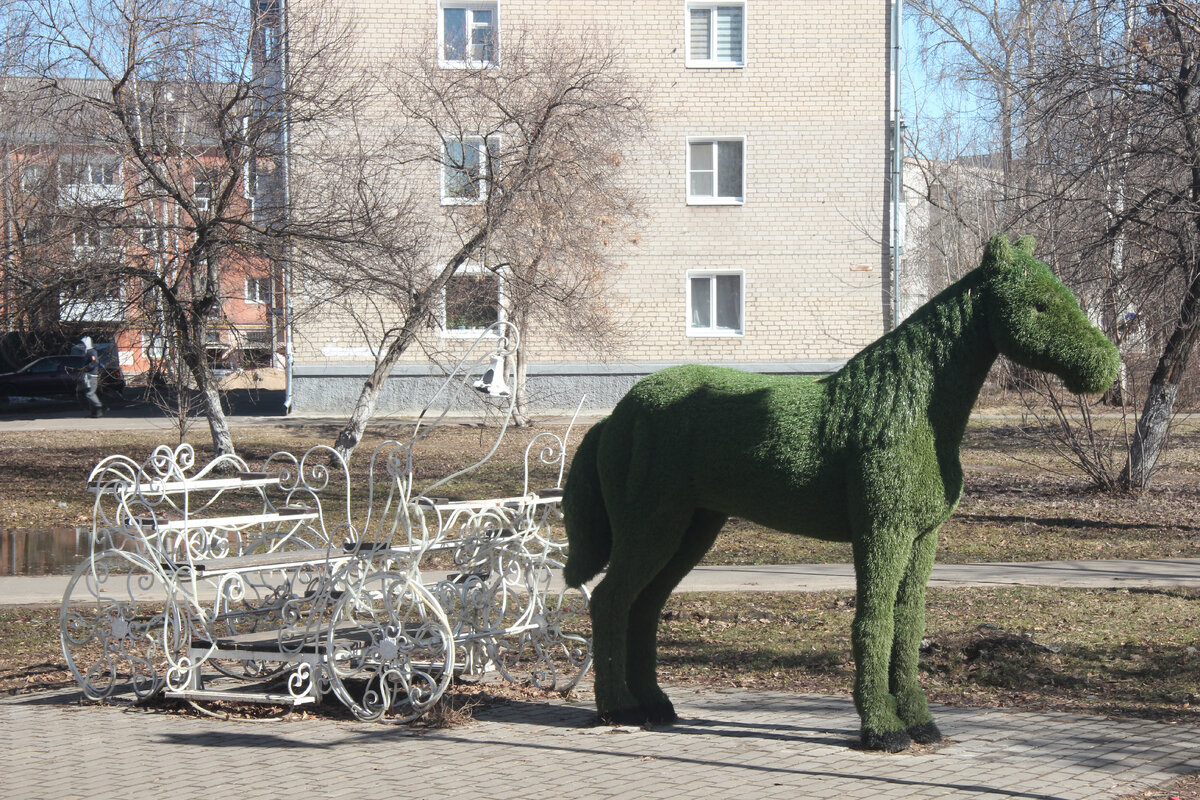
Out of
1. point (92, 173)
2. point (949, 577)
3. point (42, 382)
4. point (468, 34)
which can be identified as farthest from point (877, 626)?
point (42, 382)

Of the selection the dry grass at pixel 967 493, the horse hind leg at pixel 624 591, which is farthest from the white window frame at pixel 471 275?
the horse hind leg at pixel 624 591

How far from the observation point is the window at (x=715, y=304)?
2739cm

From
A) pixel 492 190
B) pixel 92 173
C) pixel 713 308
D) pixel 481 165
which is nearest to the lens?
pixel 92 173

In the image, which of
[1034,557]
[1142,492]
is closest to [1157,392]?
[1142,492]

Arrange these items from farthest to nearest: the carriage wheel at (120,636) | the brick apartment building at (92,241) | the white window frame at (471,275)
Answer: the white window frame at (471,275)
the brick apartment building at (92,241)
the carriage wheel at (120,636)

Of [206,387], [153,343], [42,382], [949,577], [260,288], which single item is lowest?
[949,577]

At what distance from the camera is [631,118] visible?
19.2 meters

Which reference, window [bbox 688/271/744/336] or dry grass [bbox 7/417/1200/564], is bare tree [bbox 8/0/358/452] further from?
window [bbox 688/271/744/336]

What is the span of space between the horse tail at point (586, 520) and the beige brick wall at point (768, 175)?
803 inches

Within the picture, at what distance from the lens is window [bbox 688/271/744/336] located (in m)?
27.4

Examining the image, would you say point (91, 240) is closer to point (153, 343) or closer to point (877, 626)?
point (153, 343)

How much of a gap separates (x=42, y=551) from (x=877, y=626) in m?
10.7

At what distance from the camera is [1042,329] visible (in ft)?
18.3

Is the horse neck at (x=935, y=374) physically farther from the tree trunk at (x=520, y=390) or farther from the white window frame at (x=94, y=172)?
the tree trunk at (x=520, y=390)
